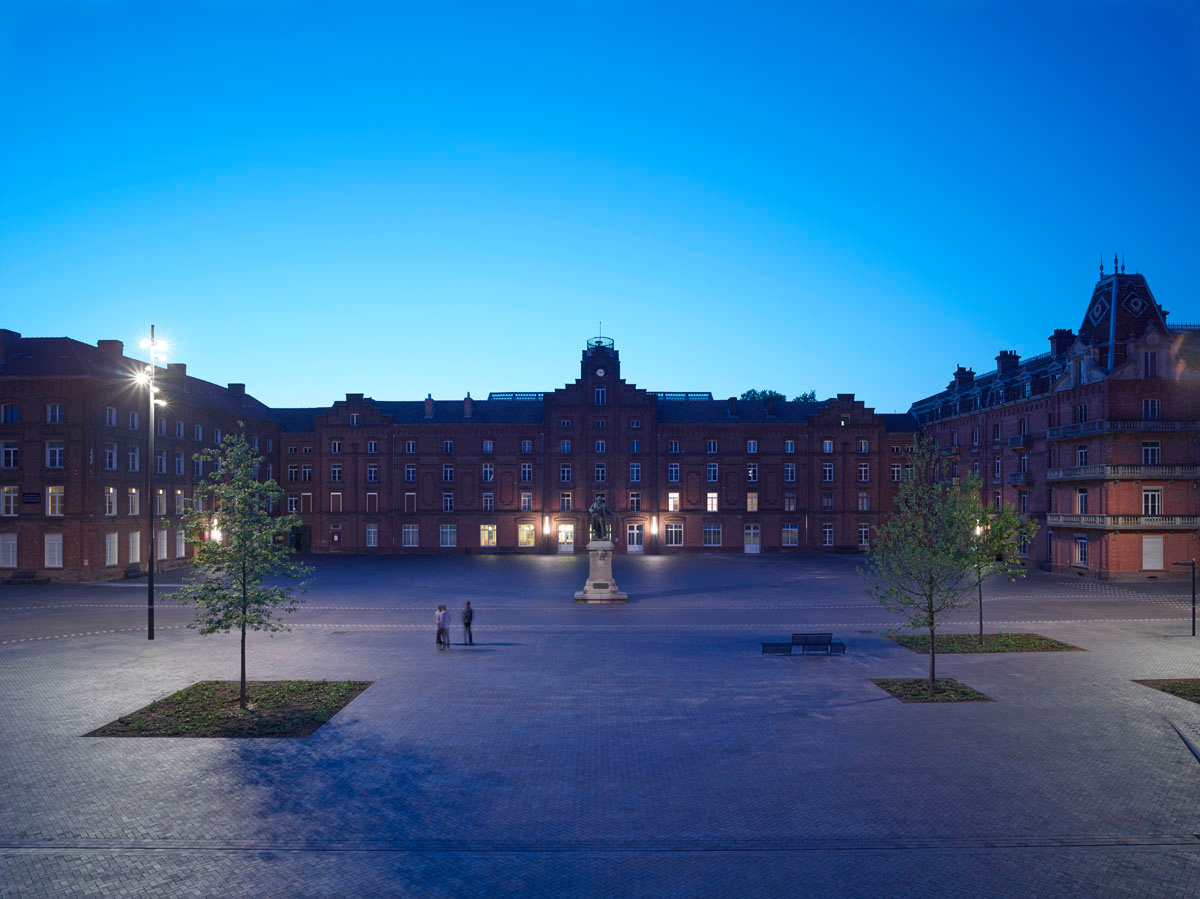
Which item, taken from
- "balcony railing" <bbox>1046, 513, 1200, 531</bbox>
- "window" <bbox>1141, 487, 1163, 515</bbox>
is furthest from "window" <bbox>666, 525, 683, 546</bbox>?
"window" <bbox>1141, 487, 1163, 515</bbox>

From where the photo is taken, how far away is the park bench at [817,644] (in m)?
23.1

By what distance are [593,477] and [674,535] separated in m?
9.69

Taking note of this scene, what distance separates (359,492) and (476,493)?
37.3 feet

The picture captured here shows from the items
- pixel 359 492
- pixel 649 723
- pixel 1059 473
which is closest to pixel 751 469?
pixel 1059 473

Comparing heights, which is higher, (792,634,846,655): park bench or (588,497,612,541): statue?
(588,497,612,541): statue

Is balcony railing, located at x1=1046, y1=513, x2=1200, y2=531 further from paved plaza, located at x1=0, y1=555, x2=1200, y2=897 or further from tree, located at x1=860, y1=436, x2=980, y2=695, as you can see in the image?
tree, located at x1=860, y1=436, x2=980, y2=695

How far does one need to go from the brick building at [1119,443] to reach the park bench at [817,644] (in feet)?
107

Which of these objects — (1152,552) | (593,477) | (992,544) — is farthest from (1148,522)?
(593,477)

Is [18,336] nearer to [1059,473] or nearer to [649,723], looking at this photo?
[649,723]

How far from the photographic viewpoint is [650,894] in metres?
9.45

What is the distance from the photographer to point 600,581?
116ft

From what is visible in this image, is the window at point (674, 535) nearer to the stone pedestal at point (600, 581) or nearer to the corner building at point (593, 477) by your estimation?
the corner building at point (593, 477)

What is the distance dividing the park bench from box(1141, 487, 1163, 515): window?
34912 millimetres

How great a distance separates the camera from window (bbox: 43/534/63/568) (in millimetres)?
44031
